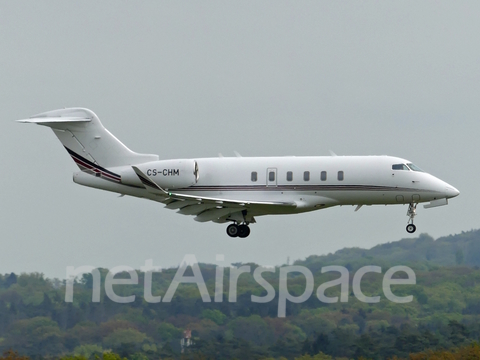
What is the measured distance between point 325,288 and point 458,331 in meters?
9.43

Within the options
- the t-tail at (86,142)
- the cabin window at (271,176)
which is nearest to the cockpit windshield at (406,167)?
the cabin window at (271,176)

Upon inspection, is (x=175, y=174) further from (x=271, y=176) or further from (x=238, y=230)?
(x=271, y=176)

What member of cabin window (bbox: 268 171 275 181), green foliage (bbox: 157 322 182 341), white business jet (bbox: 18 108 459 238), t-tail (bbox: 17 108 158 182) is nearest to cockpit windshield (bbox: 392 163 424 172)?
white business jet (bbox: 18 108 459 238)

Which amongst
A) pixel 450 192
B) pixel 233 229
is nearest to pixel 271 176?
pixel 233 229

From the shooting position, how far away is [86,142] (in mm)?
45062

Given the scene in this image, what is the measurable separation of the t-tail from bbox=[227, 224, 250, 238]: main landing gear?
4705 mm

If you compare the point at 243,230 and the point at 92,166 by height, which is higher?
the point at 92,166

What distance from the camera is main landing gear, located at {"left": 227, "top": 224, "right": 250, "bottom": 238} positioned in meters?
43.1

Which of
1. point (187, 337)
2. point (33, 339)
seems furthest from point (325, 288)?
point (33, 339)

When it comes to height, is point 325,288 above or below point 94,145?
below

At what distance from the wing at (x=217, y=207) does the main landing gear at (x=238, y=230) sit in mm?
393

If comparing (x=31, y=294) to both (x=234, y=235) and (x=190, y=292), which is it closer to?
(x=190, y=292)

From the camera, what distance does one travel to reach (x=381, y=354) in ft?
211

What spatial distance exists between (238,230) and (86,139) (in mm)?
7942
